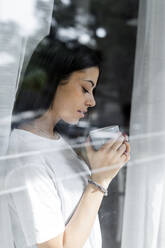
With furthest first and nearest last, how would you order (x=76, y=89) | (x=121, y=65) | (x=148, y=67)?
(x=121, y=65), (x=148, y=67), (x=76, y=89)

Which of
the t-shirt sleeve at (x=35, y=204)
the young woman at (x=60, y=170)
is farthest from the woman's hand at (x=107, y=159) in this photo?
the t-shirt sleeve at (x=35, y=204)

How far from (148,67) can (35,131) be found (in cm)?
36

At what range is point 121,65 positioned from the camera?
3.76 feet

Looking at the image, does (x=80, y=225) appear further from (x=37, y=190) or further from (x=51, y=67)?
(x=51, y=67)

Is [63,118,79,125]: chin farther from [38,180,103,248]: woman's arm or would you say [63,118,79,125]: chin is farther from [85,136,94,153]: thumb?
[38,180,103,248]: woman's arm

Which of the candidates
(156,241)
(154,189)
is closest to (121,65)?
(154,189)

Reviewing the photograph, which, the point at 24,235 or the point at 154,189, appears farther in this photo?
the point at 154,189

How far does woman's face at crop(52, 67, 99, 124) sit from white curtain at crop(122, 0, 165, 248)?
0.18 metres

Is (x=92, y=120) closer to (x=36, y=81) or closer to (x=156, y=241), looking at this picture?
(x=36, y=81)

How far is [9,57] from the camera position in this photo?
2.08 feet

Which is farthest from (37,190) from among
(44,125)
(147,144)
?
(147,144)

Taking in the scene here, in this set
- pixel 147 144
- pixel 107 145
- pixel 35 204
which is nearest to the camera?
pixel 35 204

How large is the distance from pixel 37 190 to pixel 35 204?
0.02 meters

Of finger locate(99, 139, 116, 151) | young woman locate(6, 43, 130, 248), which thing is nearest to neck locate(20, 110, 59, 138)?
young woman locate(6, 43, 130, 248)
